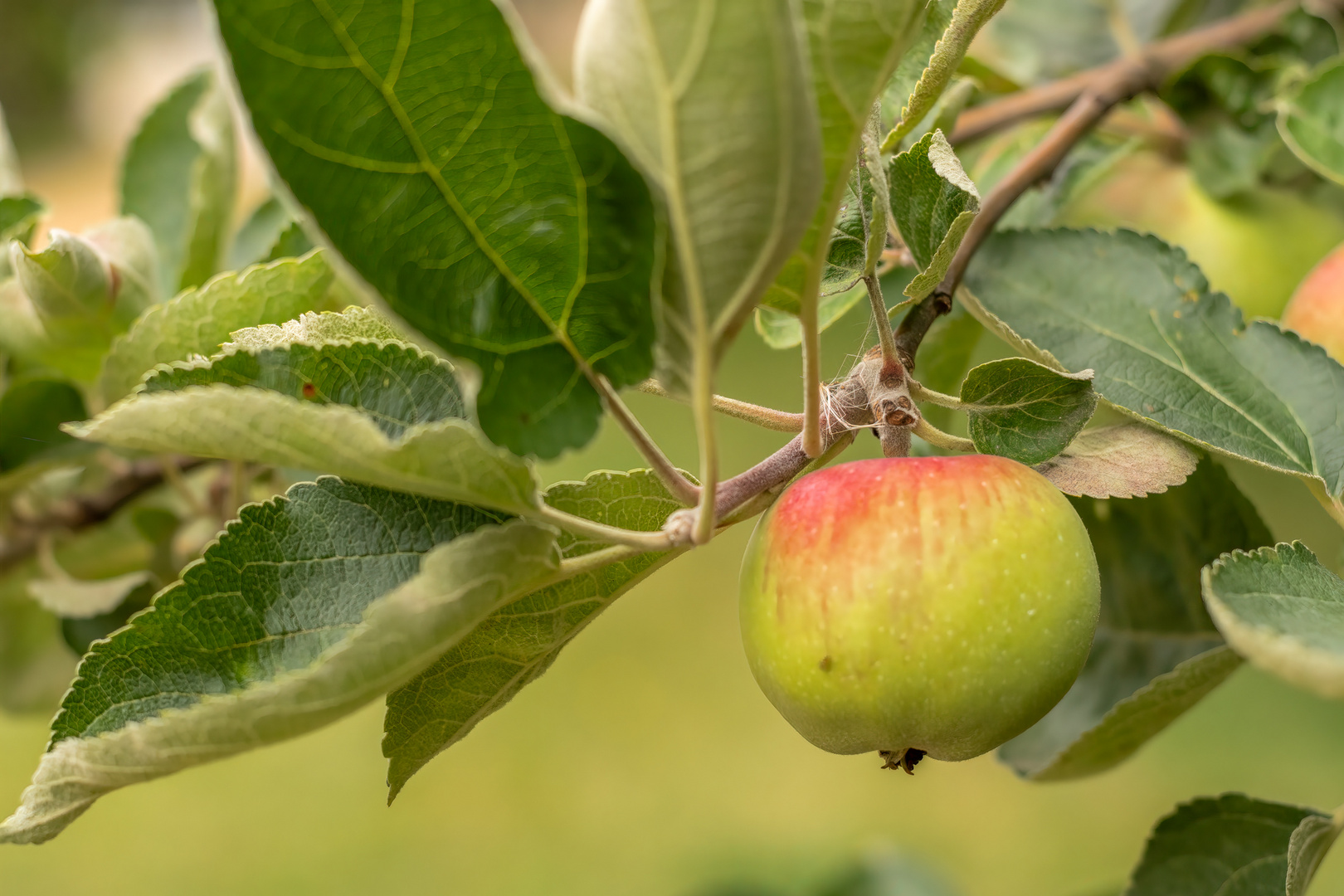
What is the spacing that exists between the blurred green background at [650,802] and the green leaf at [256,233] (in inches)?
44.0

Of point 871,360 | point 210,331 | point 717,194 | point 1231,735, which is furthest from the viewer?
point 1231,735

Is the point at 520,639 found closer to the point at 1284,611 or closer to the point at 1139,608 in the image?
the point at 1284,611

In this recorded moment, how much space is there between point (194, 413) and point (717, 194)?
0.54 ft

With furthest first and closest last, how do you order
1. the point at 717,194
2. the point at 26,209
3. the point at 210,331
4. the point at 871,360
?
the point at 26,209, the point at 210,331, the point at 871,360, the point at 717,194

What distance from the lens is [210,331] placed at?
56cm

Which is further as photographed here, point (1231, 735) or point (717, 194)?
point (1231, 735)

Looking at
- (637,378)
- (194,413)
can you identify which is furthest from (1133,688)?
(194,413)

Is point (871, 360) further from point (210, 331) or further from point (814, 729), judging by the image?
point (210, 331)

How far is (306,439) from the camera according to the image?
1.03 ft

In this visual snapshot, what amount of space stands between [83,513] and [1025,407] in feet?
2.16

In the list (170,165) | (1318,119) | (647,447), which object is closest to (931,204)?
(647,447)

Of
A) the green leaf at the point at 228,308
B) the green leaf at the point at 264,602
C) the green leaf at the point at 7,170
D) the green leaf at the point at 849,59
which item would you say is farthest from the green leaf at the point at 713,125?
the green leaf at the point at 7,170

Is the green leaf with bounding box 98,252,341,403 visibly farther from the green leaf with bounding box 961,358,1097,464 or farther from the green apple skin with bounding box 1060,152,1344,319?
the green apple skin with bounding box 1060,152,1344,319

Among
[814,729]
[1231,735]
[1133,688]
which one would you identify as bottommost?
[1231,735]
